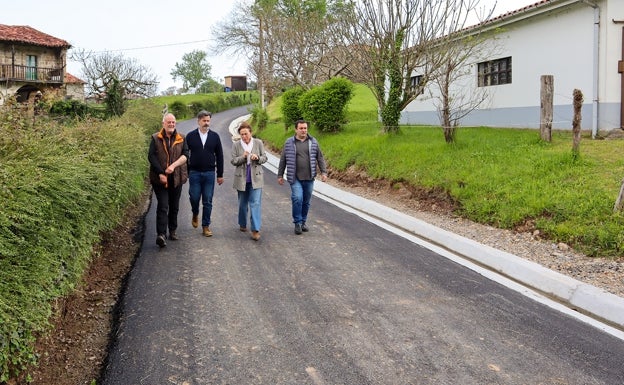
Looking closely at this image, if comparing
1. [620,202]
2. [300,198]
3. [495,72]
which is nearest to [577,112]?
[620,202]

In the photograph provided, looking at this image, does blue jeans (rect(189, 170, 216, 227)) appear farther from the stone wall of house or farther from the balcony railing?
the stone wall of house

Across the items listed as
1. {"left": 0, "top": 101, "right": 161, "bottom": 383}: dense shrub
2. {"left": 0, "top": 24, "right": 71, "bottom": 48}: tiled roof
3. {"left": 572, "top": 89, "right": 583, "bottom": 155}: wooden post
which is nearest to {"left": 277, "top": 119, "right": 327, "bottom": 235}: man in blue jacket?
{"left": 0, "top": 101, "right": 161, "bottom": 383}: dense shrub

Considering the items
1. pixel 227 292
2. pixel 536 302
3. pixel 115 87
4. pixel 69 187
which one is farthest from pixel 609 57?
pixel 115 87

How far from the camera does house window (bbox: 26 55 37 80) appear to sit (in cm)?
4503

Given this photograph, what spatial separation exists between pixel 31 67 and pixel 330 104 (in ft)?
111

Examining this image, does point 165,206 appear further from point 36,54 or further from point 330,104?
point 36,54

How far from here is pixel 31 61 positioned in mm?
46125

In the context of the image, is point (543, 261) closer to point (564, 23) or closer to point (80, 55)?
point (564, 23)

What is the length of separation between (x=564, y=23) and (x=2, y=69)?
40.9 meters

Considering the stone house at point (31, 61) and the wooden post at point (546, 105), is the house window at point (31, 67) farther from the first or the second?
the wooden post at point (546, 105)

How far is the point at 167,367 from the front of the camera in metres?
4.05

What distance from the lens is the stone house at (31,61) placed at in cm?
4300

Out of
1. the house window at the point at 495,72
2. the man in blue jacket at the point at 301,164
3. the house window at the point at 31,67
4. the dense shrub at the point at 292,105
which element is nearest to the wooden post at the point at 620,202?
the man in blue jacket at the point at 301,164

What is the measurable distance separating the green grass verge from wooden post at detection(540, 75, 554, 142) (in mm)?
235
